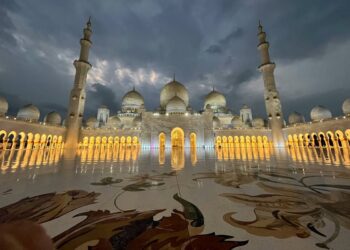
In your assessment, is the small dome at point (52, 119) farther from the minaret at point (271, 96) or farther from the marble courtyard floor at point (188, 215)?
the minaret at point (271, 96)

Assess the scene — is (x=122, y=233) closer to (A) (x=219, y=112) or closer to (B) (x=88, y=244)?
(B) (x=88, y=244)

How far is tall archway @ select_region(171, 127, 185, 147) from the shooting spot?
21547 millimetres

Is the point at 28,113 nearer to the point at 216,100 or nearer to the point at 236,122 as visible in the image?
the point at 216,100

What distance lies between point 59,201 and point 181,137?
66.4 ft

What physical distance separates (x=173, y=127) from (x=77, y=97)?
1551 centimetres

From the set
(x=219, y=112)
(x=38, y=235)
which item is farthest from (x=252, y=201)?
(x=219, y=112)

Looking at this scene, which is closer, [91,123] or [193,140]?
[193,140]

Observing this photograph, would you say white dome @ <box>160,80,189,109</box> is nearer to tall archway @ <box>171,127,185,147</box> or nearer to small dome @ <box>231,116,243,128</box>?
tall archway @ <box>171,127,185,147</box>

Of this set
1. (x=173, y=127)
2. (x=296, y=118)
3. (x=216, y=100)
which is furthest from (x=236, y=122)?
(x=173, y=127)

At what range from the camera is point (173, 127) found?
21609 mm

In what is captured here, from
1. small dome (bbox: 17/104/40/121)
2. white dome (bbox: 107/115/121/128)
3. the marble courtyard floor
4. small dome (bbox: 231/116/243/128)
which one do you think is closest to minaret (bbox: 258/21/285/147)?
small dome (bbox: 231/116/243/128)

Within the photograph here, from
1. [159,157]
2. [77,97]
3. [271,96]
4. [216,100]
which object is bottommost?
[159,157]

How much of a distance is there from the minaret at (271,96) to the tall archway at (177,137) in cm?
1454

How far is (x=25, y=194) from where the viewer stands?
232cm
